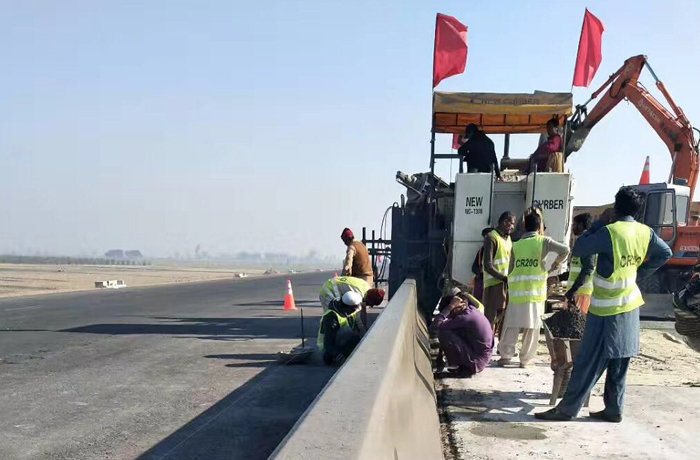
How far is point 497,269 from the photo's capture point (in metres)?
7.41

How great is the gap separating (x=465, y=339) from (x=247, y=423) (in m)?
2.30

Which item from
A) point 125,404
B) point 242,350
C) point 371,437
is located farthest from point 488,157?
point 371,437

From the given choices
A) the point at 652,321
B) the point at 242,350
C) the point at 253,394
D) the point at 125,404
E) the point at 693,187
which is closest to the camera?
the point at 125,404

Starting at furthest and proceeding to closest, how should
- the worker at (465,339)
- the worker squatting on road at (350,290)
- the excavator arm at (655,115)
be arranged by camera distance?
1. the excavator arm at (655,115)
2. the worker squatting on road at (350,290)
3. the worker at (465,339)

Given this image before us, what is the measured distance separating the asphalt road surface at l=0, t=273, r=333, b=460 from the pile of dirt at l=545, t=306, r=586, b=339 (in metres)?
2.38

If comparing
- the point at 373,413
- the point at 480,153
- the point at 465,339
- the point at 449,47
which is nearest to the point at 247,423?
the point at 465,339

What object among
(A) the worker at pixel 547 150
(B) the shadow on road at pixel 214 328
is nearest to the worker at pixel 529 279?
(A) the worker at pixel 547 150

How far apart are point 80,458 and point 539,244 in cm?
466

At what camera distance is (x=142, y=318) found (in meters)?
13.9

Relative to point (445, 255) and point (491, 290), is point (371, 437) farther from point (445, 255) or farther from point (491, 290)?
point (445, 255)

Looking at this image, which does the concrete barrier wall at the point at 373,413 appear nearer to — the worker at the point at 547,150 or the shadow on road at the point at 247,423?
the shadow on road at the point at 247,423

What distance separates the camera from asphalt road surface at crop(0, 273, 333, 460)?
15.6 ft

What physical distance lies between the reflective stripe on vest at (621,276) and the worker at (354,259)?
5.09 metres

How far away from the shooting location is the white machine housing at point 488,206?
28.4 feet
